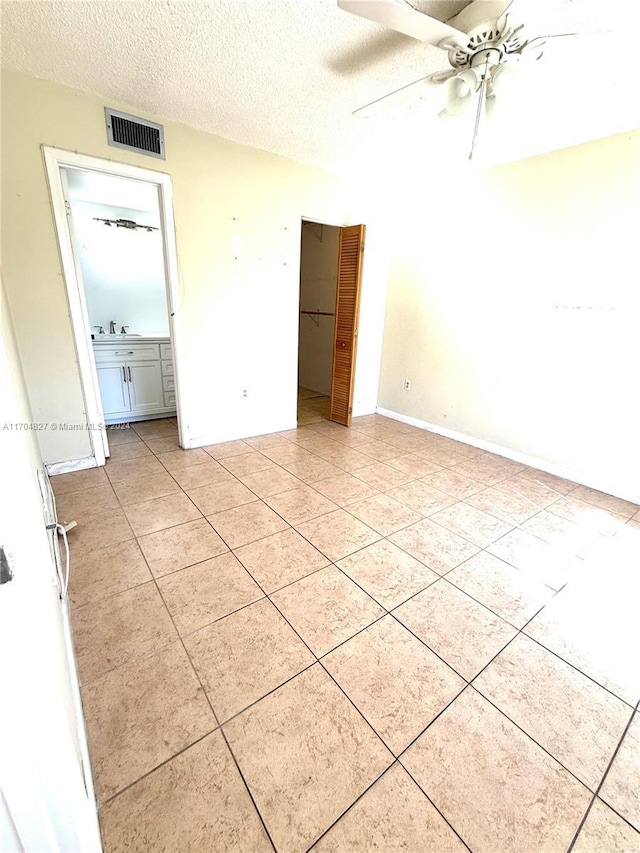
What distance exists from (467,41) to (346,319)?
2.51m

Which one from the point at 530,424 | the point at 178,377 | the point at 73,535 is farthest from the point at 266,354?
the point at 530,424

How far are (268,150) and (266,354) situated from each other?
1716mm

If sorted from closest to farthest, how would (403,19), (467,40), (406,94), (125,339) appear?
(403,19)
(467,40)
(406,94)
(125,339)

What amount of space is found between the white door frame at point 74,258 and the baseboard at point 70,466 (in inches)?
1.9

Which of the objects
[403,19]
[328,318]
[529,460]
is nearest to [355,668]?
[403,19]

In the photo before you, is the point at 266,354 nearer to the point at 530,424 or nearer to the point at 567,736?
the point at 530,424

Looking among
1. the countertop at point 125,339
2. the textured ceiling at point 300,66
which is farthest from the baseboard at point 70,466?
the textured ceiling at point 300,66

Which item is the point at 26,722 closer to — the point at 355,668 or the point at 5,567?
the point at 5,567

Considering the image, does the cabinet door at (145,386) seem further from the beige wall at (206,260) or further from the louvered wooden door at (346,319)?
the louvered wooden door at (346,319)

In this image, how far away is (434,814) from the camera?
38.1 inches

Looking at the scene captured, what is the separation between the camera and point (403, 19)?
1.29 meters

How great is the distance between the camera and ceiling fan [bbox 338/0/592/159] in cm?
126

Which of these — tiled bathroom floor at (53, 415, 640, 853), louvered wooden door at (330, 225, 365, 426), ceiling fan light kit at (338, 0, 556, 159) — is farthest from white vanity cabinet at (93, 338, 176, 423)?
ceiling fan light kit at (338, 0, 556, 159)

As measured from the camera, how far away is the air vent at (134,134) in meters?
2.39
